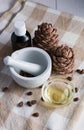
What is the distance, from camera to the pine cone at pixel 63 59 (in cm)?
70

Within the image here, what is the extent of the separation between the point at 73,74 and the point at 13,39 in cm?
15

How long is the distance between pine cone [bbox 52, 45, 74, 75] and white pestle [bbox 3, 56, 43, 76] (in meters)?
0.04

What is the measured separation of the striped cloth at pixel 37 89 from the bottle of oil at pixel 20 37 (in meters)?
0.06

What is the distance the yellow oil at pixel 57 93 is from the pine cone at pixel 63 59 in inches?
1.5

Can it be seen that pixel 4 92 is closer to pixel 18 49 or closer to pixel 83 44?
pixel 18 49

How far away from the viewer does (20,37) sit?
0.71m

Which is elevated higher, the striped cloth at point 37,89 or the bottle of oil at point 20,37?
the bottle of oil at point 20,37

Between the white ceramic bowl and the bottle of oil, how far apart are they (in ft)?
0.06

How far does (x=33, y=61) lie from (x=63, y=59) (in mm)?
72

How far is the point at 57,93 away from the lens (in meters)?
0.70

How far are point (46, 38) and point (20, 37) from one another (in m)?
0.06

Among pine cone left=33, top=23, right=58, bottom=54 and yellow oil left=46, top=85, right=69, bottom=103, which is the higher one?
pine cone left=33, top=23, right=58, bottom=54

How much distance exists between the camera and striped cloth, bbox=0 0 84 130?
662 mm

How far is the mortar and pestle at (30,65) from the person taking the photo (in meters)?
0.68
